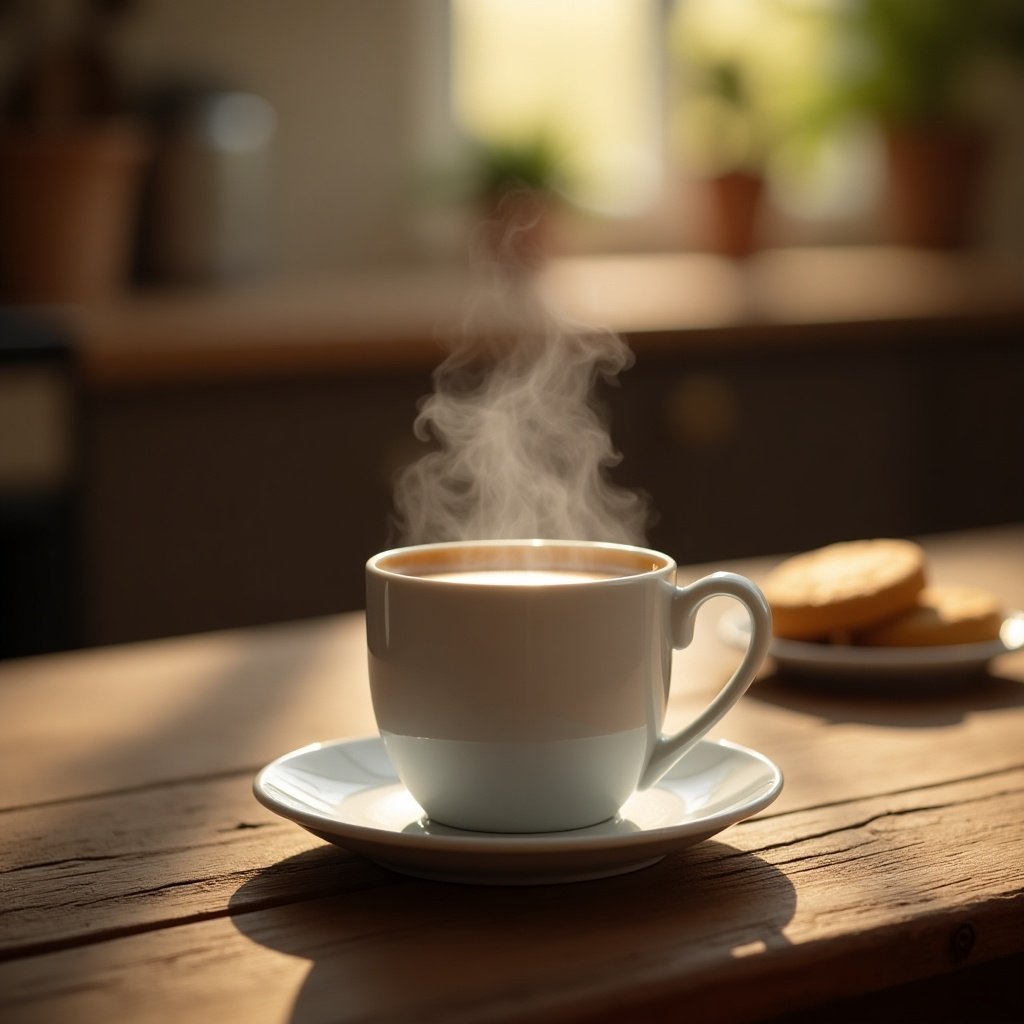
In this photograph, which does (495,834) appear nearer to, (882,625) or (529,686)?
(529,686)

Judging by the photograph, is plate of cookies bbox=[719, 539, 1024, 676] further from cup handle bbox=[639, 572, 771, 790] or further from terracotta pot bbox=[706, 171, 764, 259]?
terracotta pot bbox=[706, 171, 764, 259]

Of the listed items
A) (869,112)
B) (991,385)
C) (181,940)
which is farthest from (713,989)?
(869,112)

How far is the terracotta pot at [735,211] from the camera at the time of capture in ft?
10.8

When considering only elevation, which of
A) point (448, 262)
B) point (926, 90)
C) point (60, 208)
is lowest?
point (448, 262)

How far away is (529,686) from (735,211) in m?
2.80

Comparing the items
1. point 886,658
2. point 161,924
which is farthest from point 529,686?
point 886,658

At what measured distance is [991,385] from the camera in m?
2.83

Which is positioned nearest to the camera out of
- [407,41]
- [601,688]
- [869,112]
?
[601,688]

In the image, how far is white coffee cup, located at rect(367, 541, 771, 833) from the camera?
25.6 inches

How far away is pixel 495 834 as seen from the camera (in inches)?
26.4

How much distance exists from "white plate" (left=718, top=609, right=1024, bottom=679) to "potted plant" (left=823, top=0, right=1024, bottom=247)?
8.72ft

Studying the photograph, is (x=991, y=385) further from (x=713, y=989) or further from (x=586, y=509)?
(x=713, y=989)

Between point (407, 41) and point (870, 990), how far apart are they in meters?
2.77

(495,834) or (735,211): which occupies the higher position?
(735,211)
